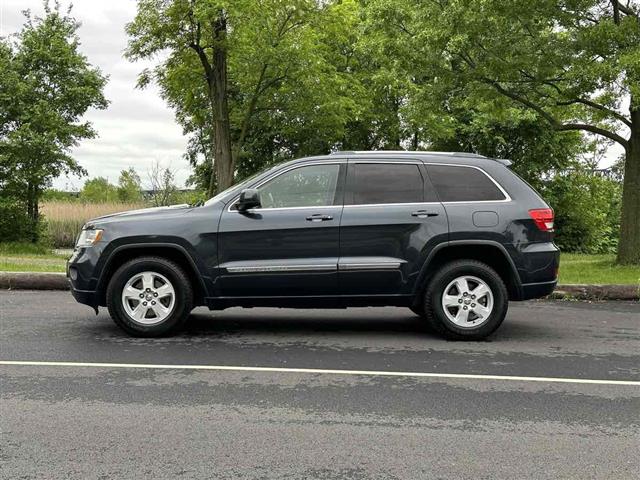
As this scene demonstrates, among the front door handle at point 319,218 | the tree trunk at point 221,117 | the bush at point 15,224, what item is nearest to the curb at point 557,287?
the front door handle at point 319,218

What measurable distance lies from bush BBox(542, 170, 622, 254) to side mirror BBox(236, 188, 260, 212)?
25.1 m

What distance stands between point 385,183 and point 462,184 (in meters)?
0.85

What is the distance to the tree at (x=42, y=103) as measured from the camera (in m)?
19.9

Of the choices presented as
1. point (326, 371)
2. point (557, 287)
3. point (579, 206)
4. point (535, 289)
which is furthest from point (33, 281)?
point (579, 206)

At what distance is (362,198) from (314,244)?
0.74 metres

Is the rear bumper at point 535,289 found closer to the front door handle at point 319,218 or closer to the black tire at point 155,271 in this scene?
the front door handle at point 319,218

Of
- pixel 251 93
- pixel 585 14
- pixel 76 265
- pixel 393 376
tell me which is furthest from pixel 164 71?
pixel 393 376

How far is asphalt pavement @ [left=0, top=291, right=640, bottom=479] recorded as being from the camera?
3.60 m

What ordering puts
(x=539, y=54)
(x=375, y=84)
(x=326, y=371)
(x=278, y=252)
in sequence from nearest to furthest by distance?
(x=326, y=371) < (x=278, y=252) < (x=539, y=54) < (x=375, y=84)

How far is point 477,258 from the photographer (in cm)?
696

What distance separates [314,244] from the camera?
666cm

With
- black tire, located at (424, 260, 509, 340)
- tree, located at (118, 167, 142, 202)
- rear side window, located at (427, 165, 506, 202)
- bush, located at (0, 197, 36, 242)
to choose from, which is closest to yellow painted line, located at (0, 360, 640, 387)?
black tire, located at (424, 260, 509, 340)

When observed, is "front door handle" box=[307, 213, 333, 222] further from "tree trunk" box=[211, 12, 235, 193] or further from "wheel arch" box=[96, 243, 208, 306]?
"tree trunk" box=[211, 12, 235, 193]

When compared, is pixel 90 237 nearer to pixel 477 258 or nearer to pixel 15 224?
pixel 477 258
